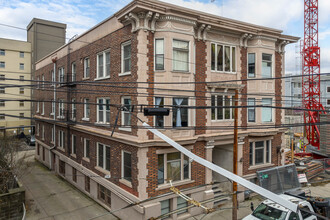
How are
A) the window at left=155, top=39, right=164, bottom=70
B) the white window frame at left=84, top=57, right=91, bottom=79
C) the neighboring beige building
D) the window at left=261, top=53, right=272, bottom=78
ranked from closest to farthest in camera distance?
the window at left=155, top=39, right=164, bottom=70 < the window at left=261, top=53, right=272, bottom=78 < the white window frame at left=84, top=57, right=91, bottom=79 < the neighboring beige building

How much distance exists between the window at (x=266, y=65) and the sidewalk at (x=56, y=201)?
45.0 ft

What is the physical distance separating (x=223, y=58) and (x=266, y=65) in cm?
386

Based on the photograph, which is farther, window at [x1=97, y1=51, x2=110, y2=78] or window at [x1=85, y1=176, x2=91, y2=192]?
window at [x1=85, y1=176, x2=91, y2=192]

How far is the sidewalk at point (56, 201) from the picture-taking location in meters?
13.6

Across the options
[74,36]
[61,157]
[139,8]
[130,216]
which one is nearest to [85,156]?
[61,157]

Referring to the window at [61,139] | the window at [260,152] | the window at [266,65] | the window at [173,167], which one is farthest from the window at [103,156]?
the window at [266,65]

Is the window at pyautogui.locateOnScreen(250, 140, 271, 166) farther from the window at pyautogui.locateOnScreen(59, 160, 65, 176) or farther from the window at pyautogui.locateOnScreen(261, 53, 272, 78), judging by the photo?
the window at pyautogui.locateOnScreen(59, 160, 65, 176)

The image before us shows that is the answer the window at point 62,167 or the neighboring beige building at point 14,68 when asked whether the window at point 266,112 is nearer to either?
the window at point 62,167

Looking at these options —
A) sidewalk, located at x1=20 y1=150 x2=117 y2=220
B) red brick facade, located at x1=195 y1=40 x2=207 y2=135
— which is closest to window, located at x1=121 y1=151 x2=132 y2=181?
sidewalk, located at x1=20 y1=150 x2=117 y2=220

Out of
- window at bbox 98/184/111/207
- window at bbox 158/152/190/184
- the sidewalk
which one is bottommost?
the sidewalk

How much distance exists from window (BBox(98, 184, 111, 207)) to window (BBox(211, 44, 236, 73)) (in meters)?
10.2

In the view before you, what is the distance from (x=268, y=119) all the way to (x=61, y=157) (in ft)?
58.2

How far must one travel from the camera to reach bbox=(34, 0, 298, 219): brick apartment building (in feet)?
38.2

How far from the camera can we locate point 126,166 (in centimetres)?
1277
